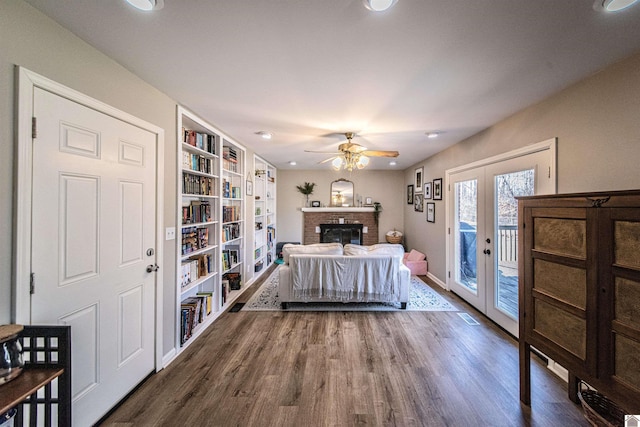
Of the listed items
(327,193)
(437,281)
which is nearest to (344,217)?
(327,193)

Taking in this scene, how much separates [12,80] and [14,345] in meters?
1.26

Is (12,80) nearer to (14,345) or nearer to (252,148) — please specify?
(14,345)

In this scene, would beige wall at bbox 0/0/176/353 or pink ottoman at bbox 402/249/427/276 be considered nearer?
beige wall at bbox 0/0/176/353

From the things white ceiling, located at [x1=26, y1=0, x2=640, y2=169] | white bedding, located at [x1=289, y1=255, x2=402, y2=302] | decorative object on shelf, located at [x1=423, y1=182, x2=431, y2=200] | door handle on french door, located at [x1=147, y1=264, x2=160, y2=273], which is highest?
white ceiling, located at [x1=26, y1=0, x2=640, y2=169]

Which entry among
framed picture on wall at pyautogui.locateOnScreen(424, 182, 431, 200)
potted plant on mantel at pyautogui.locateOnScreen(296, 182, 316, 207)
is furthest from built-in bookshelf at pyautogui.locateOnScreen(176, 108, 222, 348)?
framed picture on wall at pyautogui.locateOnScreen(424, 182, 431, 200)

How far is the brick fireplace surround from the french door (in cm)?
288

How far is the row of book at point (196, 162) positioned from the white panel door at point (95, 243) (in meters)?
0.54

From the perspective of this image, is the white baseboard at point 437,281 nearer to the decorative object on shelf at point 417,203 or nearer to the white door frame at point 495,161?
the white door frame at point 495,161

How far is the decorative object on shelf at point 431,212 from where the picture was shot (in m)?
4.59

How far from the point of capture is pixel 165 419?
1626 millimetres

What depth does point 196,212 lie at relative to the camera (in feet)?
8.98

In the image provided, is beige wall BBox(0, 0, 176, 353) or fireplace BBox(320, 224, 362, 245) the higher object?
beige wall BBox(0, 0, 176, 353)

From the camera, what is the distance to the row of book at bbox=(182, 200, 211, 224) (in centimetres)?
258

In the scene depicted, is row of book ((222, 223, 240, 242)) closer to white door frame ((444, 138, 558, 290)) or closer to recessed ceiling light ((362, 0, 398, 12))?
recessed ceiling light ((362, 0, 398, 12))
